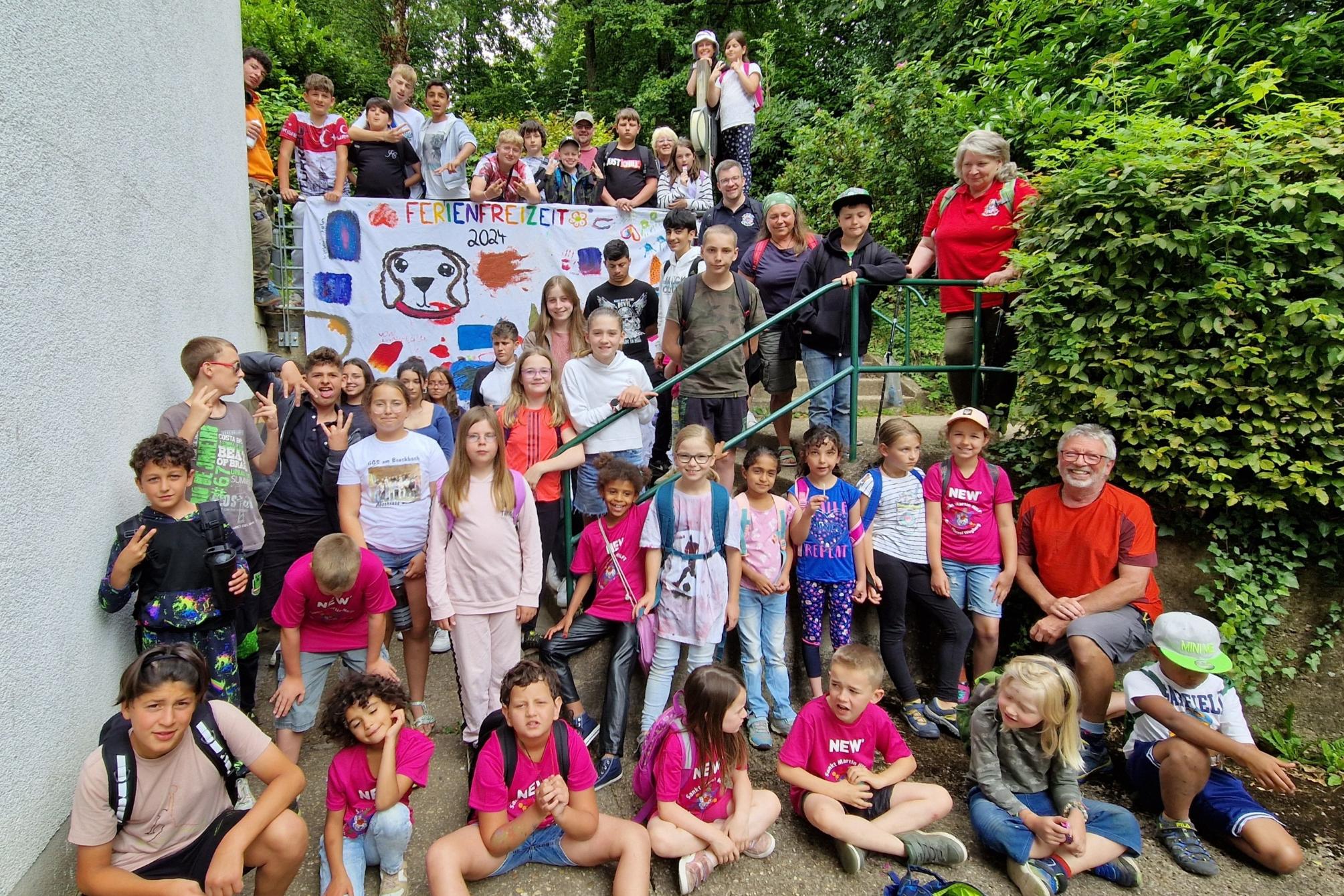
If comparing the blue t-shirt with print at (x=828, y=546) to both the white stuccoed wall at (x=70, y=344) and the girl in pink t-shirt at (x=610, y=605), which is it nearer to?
the girl in pink t-shirt at (x=610, y=605)

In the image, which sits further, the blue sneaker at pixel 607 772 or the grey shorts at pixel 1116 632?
the grey shorts at pixel 1116 632

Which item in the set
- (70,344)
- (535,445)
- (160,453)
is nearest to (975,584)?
(535,445)

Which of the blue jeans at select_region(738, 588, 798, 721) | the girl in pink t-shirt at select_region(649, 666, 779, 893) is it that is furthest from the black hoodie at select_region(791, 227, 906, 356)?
the girl in pink t-shirt at select_region(649, 666, 779, 893)

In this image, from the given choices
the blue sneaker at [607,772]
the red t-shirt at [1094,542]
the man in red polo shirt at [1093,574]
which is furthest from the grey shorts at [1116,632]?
the blue sneaker at [607,772]

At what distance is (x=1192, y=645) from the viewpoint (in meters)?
3.32

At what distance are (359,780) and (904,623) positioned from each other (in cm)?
267

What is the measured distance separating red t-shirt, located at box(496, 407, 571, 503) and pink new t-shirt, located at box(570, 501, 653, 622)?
0.42m

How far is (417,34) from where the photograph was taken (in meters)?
18.7

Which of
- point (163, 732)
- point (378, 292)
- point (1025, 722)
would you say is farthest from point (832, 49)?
point (163, 732)

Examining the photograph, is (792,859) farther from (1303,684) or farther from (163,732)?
(1303,684)

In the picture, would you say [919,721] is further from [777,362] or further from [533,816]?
[777,362]

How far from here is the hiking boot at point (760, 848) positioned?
3.10 metres

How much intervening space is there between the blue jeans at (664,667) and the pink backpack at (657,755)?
39 cm

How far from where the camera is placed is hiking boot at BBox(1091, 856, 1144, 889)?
119 inches
